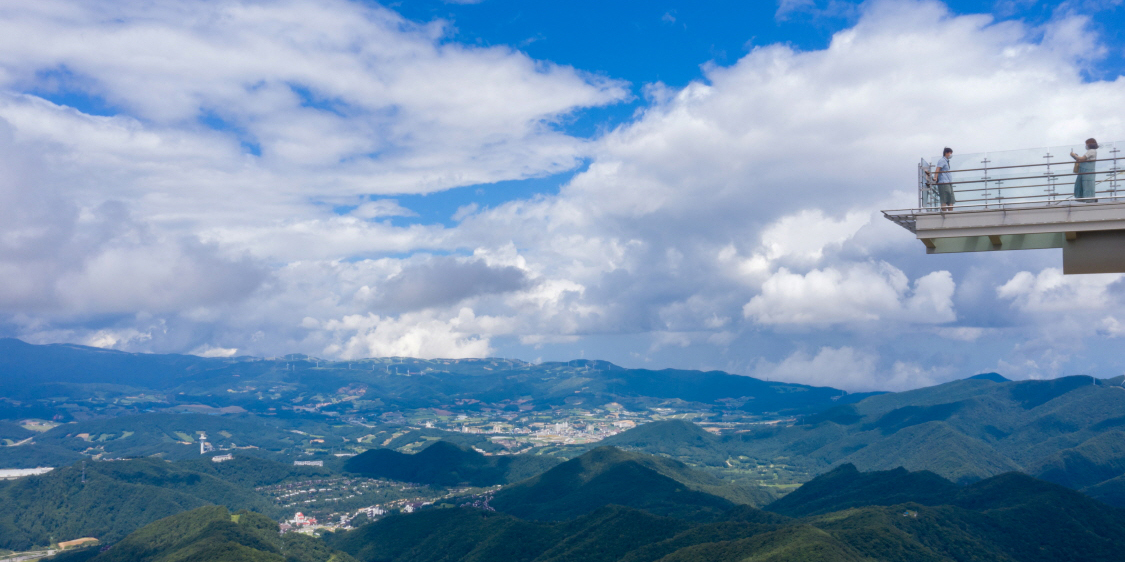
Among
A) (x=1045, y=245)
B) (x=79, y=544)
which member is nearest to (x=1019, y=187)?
(x=1045, y=245)

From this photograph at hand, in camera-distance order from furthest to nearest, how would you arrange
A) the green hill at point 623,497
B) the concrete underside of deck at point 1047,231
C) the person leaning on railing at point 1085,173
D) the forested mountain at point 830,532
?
the green hill at point 623,497, the forested mountain at point 830,532, the person leaning on railing at point 1085,173, the concrete underside of deck at point 1047,231

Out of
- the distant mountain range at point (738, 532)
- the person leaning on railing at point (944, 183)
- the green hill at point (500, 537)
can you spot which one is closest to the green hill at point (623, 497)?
the distant mountain range at point (738, 532)

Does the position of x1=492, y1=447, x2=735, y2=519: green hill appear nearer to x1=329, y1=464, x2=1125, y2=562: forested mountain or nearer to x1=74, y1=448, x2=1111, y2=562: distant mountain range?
x1=74, y1=448, x2=1111, y2=562: distant mountain range

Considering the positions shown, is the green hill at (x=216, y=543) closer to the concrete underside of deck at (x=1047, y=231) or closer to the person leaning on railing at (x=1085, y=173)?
the concrete underside of deck at (x=1047, y=231)

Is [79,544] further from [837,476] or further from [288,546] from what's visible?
[837,476]

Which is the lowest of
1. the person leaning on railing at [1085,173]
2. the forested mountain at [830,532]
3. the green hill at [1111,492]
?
the green hill at [1111,492]
